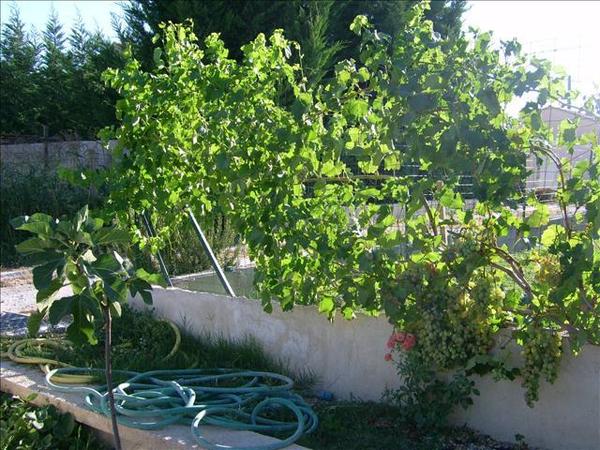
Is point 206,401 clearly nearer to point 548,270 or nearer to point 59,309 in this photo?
point 59,309

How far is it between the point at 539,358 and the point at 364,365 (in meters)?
1.40

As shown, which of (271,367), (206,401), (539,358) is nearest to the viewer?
(539,358)

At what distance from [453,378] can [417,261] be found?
76 centimetres

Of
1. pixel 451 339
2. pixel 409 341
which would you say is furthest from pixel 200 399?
pixel 451 339

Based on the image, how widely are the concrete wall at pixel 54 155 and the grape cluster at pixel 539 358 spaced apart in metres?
12.7

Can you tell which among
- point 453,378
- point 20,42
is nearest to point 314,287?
point 453,378

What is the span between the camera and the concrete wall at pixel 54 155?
15.5 metres

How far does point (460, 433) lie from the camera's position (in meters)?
4.29

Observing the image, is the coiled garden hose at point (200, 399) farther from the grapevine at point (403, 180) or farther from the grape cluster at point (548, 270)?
the grape cluster at point (548, 270)

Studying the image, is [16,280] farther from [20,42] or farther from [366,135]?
[20,42]

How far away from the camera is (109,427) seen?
4.45m

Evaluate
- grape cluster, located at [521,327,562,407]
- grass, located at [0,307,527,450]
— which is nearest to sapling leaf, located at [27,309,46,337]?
grass, located at [0,307,527,450]

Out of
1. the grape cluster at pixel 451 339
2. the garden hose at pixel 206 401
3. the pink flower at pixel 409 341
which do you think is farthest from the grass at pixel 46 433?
the grape cluster at pixel 451 339

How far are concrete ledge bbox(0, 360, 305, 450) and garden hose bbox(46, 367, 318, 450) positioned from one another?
1.8 inches
